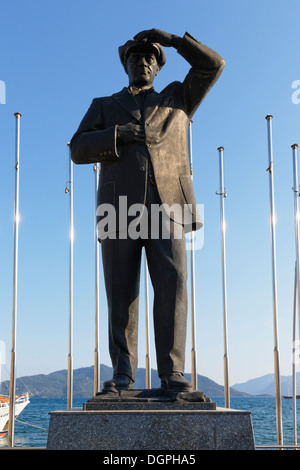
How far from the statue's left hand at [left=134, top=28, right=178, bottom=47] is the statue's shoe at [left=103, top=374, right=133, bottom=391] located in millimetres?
2739

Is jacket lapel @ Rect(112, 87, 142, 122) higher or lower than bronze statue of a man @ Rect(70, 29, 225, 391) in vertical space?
higher

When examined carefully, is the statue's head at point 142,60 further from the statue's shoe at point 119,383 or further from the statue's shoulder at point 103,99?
the statue's shoe at point 119,383

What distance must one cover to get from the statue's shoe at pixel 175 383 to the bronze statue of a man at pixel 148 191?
0.06 ft

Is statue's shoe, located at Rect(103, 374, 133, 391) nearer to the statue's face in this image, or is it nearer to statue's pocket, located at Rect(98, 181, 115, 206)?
statue's pocket, located at Rect(98, 181, 115, 206)

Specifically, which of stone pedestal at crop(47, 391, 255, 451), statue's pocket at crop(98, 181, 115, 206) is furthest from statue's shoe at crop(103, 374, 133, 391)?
statue's pocket at crop(98, 181, 115, 206)

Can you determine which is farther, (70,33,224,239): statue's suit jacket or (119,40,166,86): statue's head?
(119,40,166,86): statue's head

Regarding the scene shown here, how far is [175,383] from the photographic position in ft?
13.7

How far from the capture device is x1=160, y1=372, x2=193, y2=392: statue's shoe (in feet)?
13.5

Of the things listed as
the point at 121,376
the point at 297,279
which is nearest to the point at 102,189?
the point at 121,376

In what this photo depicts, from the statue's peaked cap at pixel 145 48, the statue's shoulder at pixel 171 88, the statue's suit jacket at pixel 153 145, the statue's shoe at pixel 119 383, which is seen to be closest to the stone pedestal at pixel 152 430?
the statue's shoe at pixel 119 383

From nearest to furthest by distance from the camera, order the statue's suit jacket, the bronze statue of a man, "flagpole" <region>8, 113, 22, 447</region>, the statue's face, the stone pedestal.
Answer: the stone pedestal < the bronze statue of a man < the statue's suit jacket < the statue's face < "flagpole" <region>8, 113, 22, 447</region>

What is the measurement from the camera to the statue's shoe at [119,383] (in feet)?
13.9
